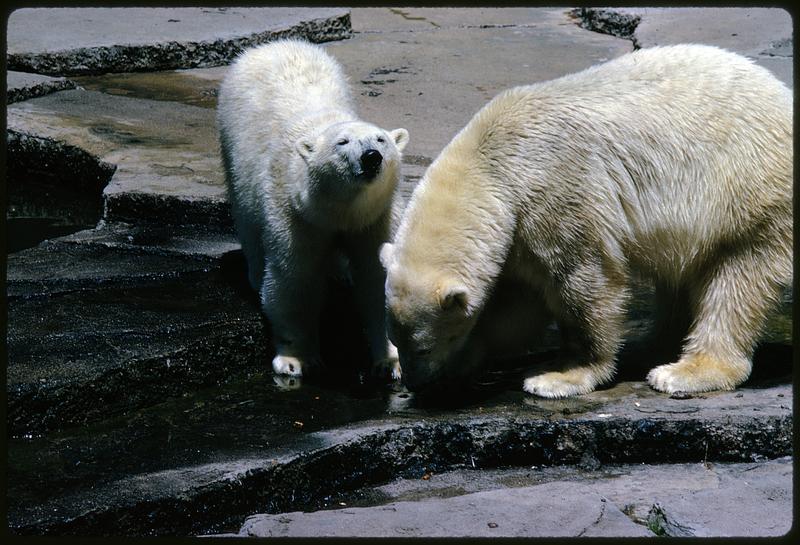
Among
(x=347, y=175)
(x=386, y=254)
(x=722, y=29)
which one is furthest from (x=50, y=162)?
(x=722, y=29)

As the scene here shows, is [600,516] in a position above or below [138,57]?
below

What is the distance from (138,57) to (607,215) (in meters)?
6.05

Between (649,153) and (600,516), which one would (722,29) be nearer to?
(649,153)

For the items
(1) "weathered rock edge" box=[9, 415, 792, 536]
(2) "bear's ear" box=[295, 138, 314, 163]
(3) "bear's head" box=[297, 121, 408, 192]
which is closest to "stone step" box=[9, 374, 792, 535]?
(1) "weathered rock edge" box=[9, 415, 792, 536]

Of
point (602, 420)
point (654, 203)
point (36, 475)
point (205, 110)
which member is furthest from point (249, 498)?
point (205, 110)

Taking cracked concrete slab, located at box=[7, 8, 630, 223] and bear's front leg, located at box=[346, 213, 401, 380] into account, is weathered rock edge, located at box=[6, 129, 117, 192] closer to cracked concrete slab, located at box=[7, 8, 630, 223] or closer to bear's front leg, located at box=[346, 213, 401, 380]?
cracked concrete slab, located at box=[7, 8, 630, 223]

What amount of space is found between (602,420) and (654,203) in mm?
926

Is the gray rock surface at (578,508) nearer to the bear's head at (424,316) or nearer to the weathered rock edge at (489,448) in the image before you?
the weathered rock edge at (489,448)

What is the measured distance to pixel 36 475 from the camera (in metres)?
3.55

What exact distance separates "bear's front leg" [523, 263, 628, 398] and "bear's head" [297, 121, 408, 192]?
0.84 m

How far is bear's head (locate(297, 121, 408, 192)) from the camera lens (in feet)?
13.9

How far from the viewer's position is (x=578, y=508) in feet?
11.0

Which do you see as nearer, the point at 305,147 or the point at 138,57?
the point at 305,147

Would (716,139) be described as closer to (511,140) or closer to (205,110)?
(511,140)
